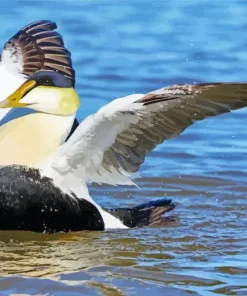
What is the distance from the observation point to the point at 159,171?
1016 centimetres

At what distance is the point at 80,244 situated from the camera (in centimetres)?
800

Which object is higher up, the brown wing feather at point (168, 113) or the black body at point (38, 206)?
the brown wing feather at point (168, 113)

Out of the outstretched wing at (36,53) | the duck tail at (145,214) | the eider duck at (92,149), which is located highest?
the outstretched wing at (36,53)

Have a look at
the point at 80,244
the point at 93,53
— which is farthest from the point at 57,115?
the point at 93,53

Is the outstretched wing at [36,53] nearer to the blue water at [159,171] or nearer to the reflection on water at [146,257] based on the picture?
the blue water at [159,171]

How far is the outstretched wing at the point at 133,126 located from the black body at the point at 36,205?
0.52 feet

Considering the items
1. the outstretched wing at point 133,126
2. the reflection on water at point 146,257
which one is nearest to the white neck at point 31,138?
the outstretched wing at point 133,126

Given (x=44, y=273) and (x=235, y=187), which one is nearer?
(x=44, y=273)

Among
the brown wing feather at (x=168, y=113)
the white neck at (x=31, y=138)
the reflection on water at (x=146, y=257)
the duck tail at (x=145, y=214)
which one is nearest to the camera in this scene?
the reflection on water at (x=146, y=257)

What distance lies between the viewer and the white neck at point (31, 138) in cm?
816

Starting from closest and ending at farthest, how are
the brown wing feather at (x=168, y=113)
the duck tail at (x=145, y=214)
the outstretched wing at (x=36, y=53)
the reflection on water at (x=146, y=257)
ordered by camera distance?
the reflection on water at (x=146, y=257) < the brown wing feather at (x=168, y=113) < the duck tail at (x=145, y=214) < the outstretched wing at (x=36, y=53)

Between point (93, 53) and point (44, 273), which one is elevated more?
point (93, 53)

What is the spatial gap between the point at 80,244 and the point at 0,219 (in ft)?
1.68

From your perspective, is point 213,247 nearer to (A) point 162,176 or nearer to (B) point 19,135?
(B) point 19,135
